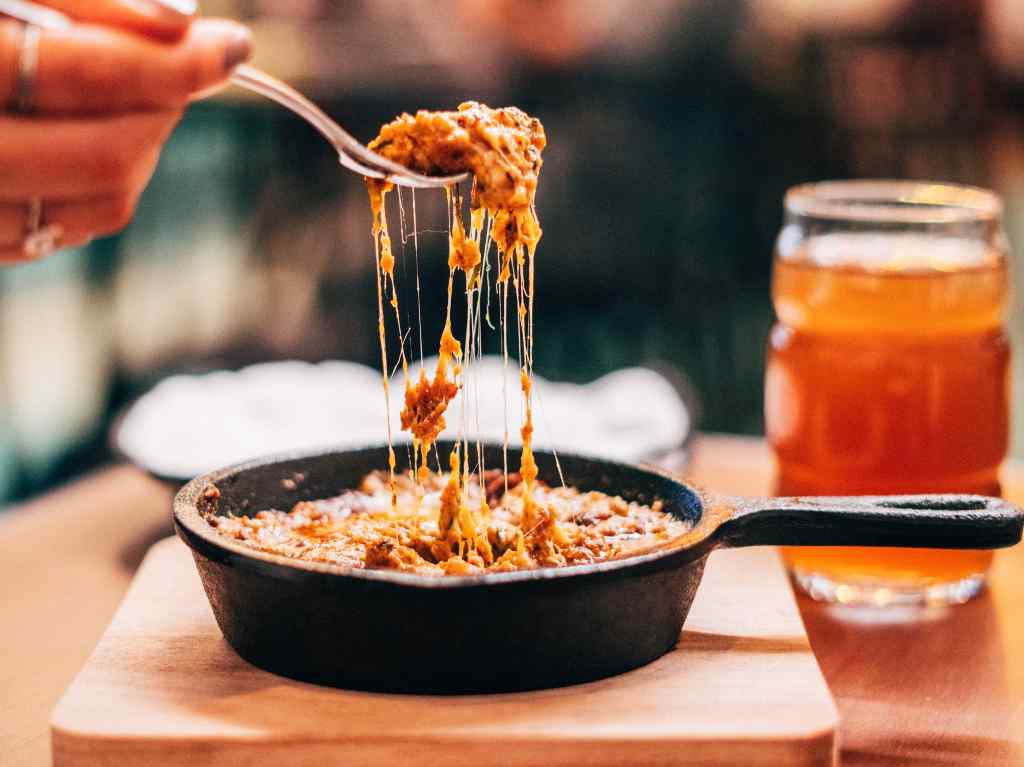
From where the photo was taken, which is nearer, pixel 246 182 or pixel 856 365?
pixel 856 365

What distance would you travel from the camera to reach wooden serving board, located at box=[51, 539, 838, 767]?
1.16 metres

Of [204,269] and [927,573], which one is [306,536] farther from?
[204,269]

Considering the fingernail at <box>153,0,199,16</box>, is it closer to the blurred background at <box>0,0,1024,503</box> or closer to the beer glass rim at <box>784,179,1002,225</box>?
the beer glass rim at <box>784,179,1002,225</box>

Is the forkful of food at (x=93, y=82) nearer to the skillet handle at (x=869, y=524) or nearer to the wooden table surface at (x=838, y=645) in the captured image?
the wooden table surface at (x=838, y=645)

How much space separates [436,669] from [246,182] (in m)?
4.06

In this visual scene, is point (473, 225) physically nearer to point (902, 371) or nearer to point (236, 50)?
point (236, 50)

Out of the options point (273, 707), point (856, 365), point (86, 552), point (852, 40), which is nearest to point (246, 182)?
point (852, 40)

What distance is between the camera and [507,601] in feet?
3.89

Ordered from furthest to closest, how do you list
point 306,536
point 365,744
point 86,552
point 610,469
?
point 86,552, point 610,469, point 306,536, point 365,744

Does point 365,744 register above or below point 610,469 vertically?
below

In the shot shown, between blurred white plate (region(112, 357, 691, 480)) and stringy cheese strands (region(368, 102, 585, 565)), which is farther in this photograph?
blurred white plate (region(112, 357, 691, 480))

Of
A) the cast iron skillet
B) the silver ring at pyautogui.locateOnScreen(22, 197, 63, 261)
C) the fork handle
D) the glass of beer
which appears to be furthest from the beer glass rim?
the silver ring at pyautogui.locateOnScreen(22, 197, 63, 261)

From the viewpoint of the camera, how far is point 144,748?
3.83 feet

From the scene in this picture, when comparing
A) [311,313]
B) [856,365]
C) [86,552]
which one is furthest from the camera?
[311,313]
